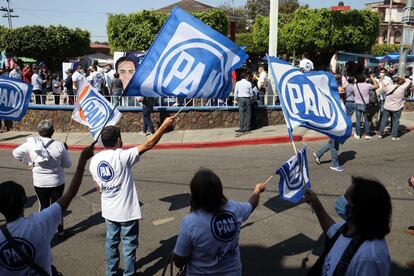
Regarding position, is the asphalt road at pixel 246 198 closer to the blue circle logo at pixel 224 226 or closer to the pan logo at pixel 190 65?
the blue circle logo at pixel 224 226

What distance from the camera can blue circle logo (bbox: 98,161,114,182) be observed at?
403 centimetres

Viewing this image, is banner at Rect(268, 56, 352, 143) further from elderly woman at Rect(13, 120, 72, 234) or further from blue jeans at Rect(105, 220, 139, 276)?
elderly woman at Rect(13, 120, 72, 234)

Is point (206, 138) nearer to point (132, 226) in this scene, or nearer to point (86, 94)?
point (86, 94)

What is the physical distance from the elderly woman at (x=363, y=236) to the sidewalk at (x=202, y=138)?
342 inches

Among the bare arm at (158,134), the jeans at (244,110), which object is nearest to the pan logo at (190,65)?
the bare arm at (158,134)

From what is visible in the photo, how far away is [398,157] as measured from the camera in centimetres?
937

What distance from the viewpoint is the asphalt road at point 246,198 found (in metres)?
4.76

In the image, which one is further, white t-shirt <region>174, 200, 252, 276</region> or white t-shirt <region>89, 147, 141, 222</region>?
white t-shirt <region>89, 147, 141, 222</region>

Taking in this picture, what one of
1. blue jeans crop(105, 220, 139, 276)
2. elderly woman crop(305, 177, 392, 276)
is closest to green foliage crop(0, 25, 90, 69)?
blue jeans crop(105, 220, 139, 276)

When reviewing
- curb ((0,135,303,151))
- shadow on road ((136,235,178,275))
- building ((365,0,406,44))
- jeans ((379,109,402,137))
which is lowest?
shadow on road ((136,235,178,275))

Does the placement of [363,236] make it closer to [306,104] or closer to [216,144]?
[306,104]

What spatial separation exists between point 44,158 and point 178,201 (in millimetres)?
2415

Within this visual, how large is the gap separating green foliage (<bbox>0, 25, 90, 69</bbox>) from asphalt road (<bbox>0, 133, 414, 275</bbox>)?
2365cm

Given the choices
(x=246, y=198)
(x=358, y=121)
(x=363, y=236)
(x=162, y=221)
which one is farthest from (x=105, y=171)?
(x=358, y=121)
